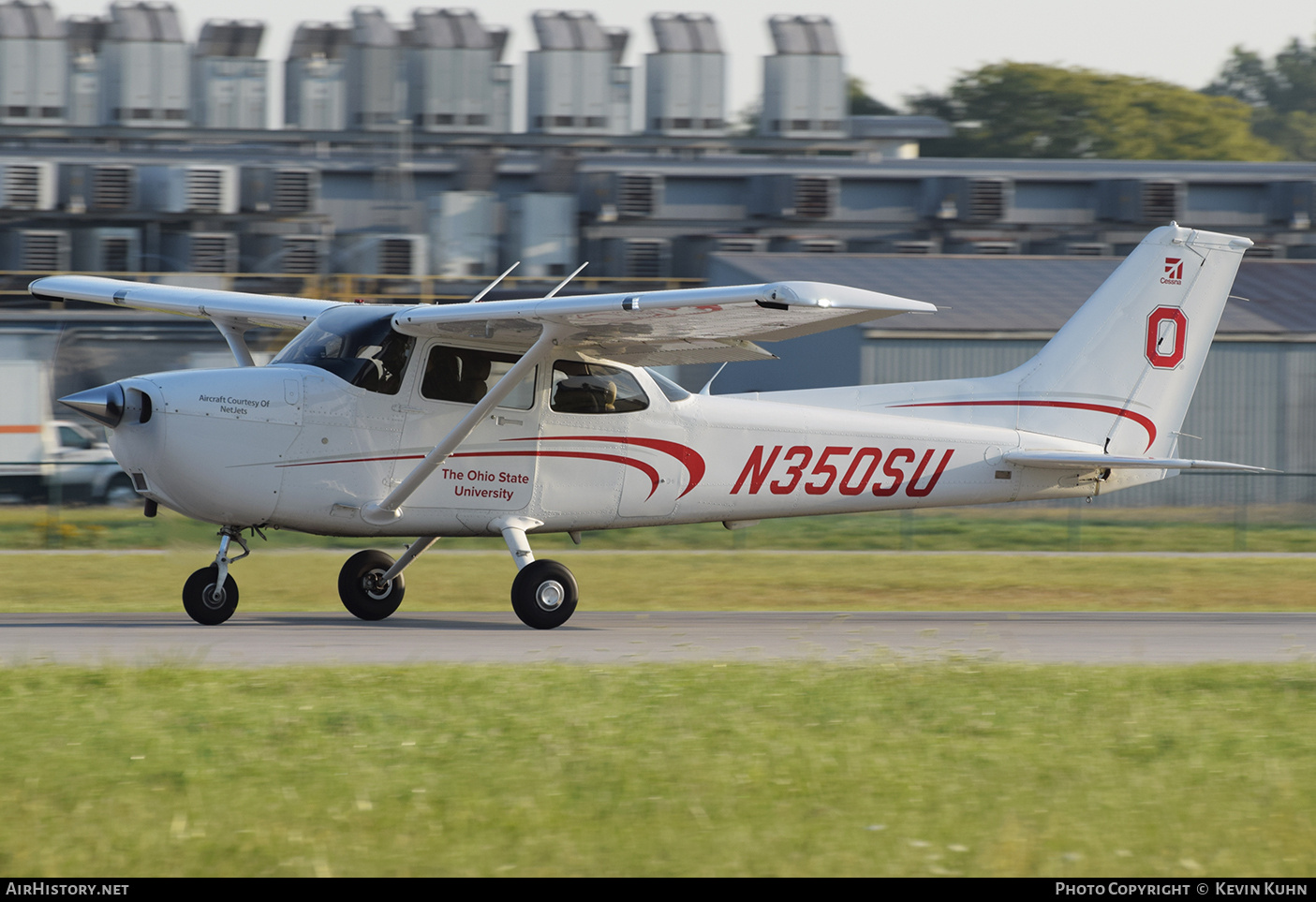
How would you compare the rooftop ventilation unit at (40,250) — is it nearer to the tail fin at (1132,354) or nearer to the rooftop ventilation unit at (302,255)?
the rooftop ventilation unit at (302,255)

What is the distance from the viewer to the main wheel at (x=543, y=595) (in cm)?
1186

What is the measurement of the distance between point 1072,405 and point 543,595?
5582 millimetres

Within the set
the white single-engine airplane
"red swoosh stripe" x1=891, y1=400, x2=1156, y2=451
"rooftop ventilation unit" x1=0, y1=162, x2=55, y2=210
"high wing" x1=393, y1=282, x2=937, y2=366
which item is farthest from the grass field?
"rooftop ventilation unit" x1=0, y1=162, x2=55, y2=210

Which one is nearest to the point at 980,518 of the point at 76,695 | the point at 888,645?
the point at 888,645

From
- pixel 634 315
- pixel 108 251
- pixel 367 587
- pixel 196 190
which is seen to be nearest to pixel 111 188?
pixel 108 251

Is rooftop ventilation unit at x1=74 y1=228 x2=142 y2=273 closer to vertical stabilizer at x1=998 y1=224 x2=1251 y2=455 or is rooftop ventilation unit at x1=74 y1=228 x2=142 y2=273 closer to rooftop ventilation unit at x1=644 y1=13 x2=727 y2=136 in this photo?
rooftop ventilation unit at x1=644 y1=13 x2=727 y2=136

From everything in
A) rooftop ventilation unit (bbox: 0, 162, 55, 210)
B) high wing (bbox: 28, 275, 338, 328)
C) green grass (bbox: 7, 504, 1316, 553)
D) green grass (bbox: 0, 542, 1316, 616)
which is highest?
rooftop ventilation unit (bbox: 0, 162, 55, 210)

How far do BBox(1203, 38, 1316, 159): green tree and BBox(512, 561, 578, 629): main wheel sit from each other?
130m

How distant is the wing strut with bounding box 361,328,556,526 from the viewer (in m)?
11.6

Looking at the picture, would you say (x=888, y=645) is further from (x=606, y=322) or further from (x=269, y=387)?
(x=269, y=387)

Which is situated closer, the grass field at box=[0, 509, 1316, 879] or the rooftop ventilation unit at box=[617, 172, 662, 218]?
the grass field at box=[0, 509, 1316, 879]

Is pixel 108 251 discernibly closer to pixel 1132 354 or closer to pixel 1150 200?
pixel 1150 200

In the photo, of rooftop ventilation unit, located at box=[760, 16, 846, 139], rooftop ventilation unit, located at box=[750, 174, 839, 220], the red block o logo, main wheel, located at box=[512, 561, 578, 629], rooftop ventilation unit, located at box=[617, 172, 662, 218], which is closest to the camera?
main wheel, located at box=[512, 561, 578, 629]

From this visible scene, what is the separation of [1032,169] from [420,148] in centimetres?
1938
